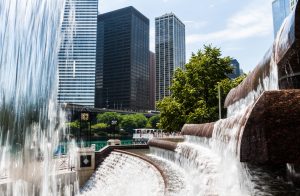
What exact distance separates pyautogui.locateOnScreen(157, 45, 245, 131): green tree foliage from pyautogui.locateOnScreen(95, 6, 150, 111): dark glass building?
144 m

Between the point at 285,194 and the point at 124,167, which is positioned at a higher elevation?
the point at 285,194

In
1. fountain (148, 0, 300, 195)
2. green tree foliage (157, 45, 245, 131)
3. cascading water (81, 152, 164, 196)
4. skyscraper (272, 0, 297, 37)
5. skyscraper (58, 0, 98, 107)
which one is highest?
skyscraper (272, 0, 297, 37)

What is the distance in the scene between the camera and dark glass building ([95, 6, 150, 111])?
584 ft

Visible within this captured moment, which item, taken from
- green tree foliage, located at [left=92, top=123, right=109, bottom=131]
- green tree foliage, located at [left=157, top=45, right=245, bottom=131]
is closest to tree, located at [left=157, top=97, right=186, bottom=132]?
green tree foliage, located at [left=157, top=45, right=245, bottom=131]

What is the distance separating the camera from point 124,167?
70.9ft

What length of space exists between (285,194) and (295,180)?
76 centimetres

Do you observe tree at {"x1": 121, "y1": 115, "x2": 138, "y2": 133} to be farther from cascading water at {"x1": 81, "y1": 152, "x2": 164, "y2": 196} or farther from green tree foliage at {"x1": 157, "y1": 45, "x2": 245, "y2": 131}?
cascading water at {"x1": 81, "y1": 152, "x2": 164, "y2": 196}

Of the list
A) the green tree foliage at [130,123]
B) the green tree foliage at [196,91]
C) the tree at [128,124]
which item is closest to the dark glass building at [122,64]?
the green tree foliage at [130,123]

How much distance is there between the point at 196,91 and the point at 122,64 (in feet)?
511

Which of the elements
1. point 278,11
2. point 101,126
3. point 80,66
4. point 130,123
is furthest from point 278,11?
point 101,126

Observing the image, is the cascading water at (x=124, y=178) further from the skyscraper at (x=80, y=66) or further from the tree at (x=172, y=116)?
the skyscraper at (x=80, y=66)

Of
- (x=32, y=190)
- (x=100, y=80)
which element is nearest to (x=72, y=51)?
(x=100, y=80)

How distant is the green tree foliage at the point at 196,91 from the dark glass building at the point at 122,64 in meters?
144

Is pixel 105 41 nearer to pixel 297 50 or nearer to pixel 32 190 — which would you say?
pixel 32 190
